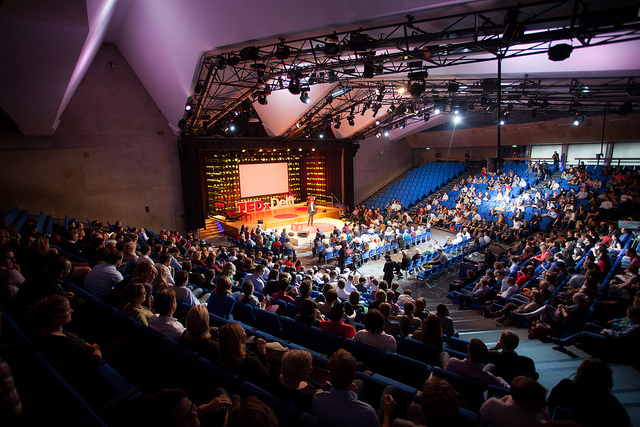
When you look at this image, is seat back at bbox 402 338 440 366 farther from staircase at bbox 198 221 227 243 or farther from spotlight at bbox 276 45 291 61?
staircase at bbox 198 221 227 243

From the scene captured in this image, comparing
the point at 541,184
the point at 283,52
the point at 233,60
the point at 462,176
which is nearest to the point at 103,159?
the point at 233,60

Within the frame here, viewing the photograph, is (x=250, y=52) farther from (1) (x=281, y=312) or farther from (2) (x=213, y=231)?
(2) (x=213, y=231)

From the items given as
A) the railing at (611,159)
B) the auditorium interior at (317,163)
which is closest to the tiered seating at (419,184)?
the auditorium interior at (317,163)

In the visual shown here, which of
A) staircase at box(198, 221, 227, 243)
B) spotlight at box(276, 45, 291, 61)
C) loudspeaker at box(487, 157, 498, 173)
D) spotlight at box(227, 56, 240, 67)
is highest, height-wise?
spotlight at box(227, 56, 240, 67)

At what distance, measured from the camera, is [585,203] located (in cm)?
1257

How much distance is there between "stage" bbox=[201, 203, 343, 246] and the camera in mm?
14945

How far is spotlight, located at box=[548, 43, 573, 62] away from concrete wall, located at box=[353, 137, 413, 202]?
1580 cm

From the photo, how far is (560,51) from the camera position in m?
5.05

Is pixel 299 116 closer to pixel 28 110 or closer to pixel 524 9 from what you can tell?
pixel 28 110

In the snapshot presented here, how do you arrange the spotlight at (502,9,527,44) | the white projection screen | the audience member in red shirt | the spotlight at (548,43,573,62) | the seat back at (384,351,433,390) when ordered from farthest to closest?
the white projection screen < the spotlight at (548,43,573,62) < the spotlight at (502,9,527,44) < the audience member in red shirt < the seat back at (384,351,433,390)

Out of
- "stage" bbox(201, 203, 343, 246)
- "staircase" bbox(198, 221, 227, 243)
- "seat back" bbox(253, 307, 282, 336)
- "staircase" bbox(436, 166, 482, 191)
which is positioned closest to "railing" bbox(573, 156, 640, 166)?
"staircase" bbox(436, 166, 482, 191)

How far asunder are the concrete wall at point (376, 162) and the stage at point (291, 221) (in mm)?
3171

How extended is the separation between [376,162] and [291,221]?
835 cm

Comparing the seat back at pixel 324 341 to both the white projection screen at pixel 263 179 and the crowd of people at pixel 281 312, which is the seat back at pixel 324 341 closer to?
the crowd of people at pixel 281 312
